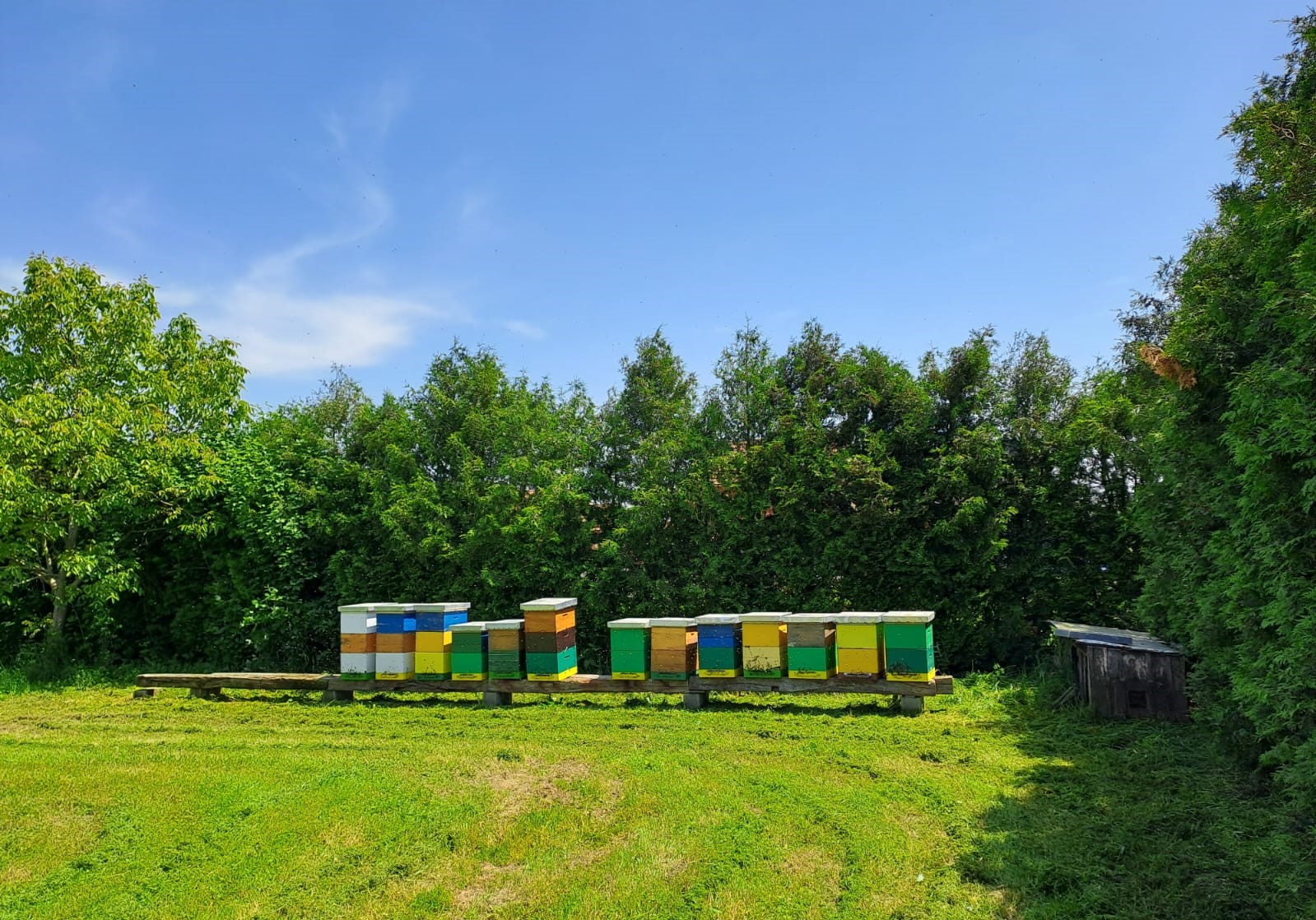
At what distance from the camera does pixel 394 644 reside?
957cm

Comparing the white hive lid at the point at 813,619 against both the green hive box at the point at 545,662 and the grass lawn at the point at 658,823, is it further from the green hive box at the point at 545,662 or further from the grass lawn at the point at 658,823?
the green hive box at the point at 545,662

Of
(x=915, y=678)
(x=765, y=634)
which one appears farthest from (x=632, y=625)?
(x=915, y=678)

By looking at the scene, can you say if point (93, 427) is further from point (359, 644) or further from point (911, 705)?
point (911, 705)

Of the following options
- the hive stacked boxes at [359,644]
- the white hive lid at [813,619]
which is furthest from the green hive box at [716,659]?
the hive stacked boxes at [359,644]

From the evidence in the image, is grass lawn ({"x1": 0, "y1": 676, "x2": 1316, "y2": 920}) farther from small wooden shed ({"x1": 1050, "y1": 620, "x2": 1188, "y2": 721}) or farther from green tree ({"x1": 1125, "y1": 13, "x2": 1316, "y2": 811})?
green tree ({"x1": 1125, "y1": 13, "x2": 1316, "y2": 811})

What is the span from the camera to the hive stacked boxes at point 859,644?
8.26 meters

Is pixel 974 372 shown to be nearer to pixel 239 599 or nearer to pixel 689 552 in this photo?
pixel 689 552

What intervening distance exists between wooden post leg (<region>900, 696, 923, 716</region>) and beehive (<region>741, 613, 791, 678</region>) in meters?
1.31

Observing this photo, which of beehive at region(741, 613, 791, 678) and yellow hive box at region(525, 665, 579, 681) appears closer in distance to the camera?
beehive at region(741, 613, 791, 678)

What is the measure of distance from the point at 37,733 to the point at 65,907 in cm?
526

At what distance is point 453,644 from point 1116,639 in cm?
747

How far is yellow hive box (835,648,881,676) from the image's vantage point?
8273 millimetres

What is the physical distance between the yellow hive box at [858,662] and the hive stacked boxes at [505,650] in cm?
375

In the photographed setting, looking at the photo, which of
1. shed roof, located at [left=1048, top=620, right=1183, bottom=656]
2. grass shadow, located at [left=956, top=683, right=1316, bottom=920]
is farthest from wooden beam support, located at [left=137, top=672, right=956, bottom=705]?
grass shadow, located at [left=956, top=683, right=1316, bottom=920]
